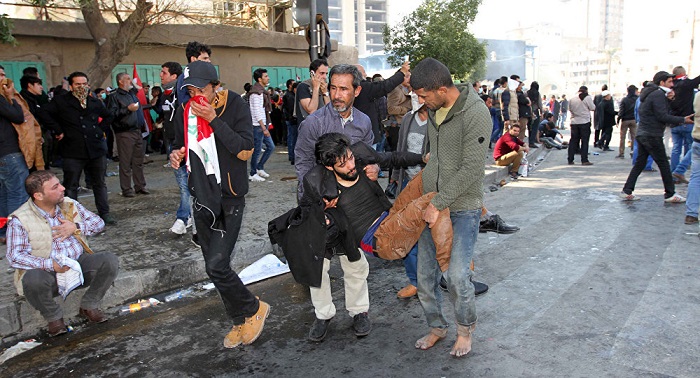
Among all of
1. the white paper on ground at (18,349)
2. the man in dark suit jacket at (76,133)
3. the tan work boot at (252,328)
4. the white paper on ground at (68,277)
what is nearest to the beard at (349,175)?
the tan work boot at (252,328)

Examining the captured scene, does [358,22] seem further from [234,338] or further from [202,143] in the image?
[234,338]

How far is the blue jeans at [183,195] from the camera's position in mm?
6195

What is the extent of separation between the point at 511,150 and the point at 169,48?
1028 cm

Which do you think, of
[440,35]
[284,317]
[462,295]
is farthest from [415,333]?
[440,35]

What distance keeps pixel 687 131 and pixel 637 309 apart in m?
7.05

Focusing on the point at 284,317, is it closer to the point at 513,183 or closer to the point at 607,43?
the point at 513,183

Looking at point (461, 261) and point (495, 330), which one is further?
point (495, 330)

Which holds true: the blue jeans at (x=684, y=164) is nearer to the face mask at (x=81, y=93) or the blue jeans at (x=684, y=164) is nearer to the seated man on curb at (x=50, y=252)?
the seated man on curb at (x=50, y=252)

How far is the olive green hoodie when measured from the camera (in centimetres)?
328

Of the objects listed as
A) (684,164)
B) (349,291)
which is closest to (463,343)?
(349,291)

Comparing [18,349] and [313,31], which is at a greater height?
[313,31]

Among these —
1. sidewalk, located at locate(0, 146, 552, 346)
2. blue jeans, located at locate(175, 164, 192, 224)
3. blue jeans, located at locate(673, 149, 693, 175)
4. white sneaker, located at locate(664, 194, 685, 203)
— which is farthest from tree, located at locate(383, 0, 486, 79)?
blue jeans, located at locate(175, 164, 192, 224)

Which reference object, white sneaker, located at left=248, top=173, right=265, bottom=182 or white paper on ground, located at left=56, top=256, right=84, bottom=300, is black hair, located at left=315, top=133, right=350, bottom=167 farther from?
white sneaker, located at left=248, top=173, right=265, bottom=182

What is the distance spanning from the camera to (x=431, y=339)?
371 cm
